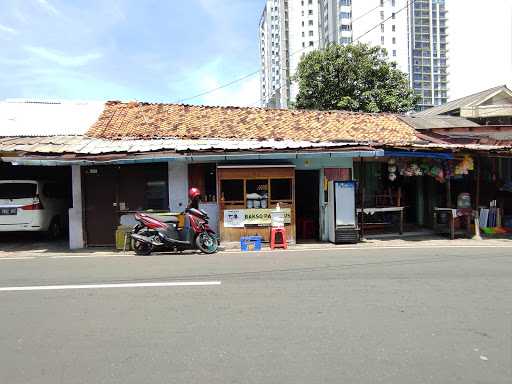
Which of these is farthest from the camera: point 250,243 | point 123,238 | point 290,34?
point 290,34

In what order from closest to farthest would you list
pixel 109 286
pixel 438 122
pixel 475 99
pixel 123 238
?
pixel 109 286, pixel 123 238, pixel 438 122, pixel 475 99

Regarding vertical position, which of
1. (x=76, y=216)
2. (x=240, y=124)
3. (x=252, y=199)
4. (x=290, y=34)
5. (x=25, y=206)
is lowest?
(x=76, y=216)

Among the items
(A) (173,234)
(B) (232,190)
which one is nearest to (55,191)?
(A) (173,234)

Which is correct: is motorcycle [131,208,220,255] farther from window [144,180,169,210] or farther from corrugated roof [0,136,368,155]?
window [144,180,169,210]

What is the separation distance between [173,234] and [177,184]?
241 cm

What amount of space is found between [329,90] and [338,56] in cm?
228

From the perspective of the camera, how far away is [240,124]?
16.8m

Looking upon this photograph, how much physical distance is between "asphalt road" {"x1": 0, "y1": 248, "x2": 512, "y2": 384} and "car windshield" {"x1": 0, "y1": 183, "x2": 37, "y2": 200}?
4954 mm

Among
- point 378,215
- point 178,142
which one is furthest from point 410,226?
point 178,142

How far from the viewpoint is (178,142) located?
14.2m

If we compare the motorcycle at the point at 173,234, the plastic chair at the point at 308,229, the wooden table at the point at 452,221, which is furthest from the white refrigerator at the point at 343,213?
the motorcycle at the point at 173,234

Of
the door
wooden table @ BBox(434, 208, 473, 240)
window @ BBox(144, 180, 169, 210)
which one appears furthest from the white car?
wooden table @ BBox(434, 208, 473, 240)

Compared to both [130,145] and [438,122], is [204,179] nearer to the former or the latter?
[130,145]

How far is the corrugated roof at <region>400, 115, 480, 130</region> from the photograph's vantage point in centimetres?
1739
